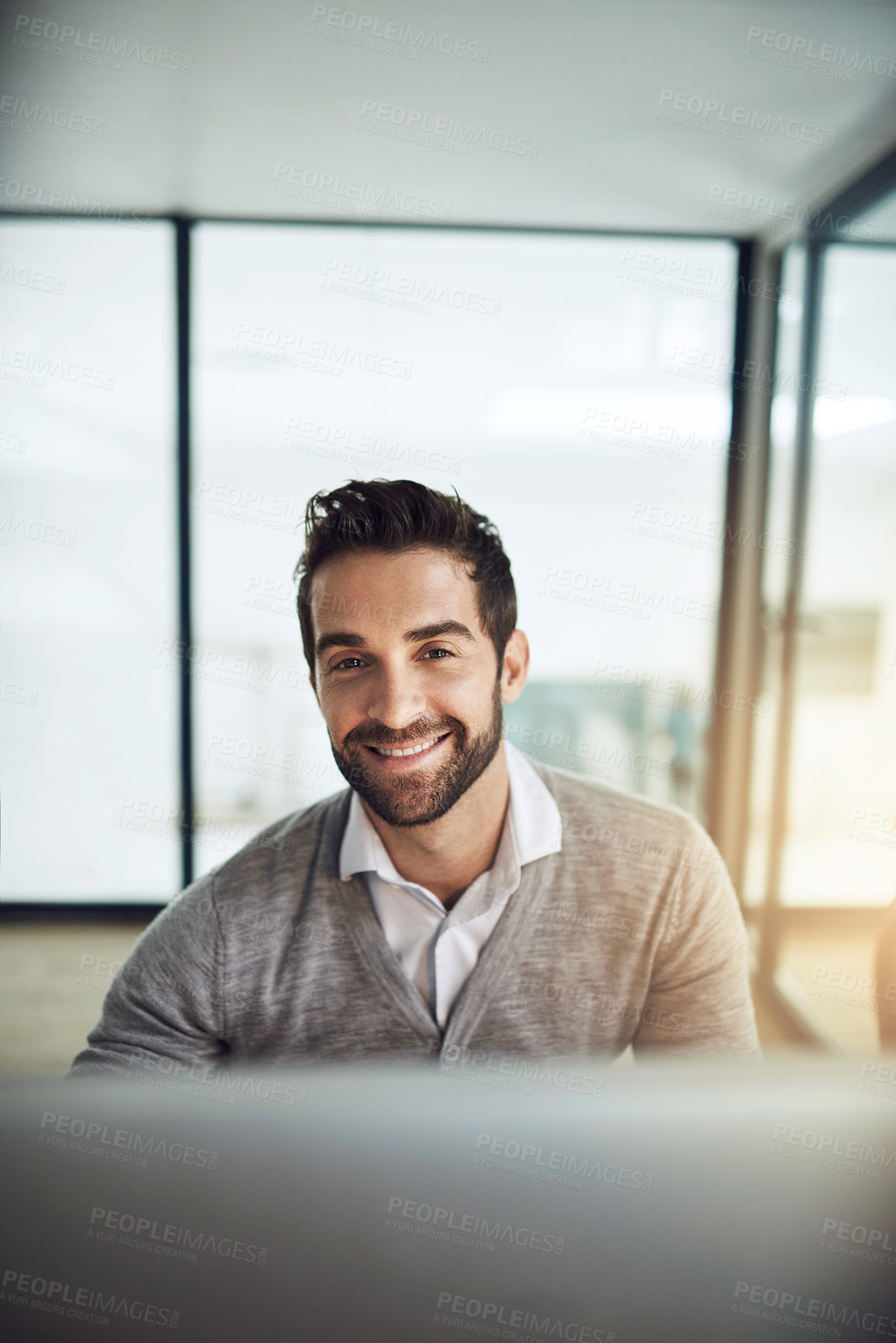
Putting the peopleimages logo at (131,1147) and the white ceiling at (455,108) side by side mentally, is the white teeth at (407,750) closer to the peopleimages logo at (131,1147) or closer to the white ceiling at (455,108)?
Result: the peopleimages logo at (131,1147)

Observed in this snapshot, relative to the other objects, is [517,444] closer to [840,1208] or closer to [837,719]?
[837,719]

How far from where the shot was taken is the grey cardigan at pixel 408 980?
0.77 metres

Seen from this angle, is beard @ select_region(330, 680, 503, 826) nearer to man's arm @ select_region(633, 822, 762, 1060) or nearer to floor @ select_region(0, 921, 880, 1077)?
man's arm @ select_region(633, 822, 762, 1060)

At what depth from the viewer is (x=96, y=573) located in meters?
2.13

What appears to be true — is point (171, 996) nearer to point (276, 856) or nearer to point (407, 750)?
point (276, 856)

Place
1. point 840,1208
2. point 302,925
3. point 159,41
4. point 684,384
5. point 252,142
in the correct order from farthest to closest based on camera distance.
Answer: point 684,384 < point 252,142 < point 159,41 < point 302,925 < point 840,1208

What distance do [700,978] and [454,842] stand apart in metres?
0.30

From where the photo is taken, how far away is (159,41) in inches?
40.6

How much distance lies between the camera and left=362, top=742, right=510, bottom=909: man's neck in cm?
88

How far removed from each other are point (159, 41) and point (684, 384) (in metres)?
1.49

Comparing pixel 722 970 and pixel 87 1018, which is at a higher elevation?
pixel 722 970

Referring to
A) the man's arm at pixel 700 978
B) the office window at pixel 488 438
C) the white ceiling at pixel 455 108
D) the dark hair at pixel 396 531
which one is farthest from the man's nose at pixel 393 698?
the office window at pixel 488 438

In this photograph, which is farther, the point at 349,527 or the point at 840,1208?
the point at 349,527

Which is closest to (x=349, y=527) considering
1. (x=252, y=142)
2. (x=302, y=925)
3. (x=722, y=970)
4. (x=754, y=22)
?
(x=302, y=925)
